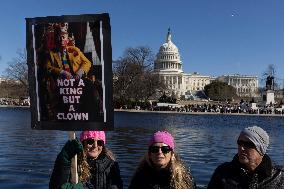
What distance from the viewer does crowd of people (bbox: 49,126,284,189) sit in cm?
420

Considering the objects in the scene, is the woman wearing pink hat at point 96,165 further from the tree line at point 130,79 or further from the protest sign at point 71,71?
the tree line at point 130,79

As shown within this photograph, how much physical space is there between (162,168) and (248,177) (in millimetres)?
790

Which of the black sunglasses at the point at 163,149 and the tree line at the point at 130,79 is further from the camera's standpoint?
the tree line at the point at 130,79

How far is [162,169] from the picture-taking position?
15.2 feet

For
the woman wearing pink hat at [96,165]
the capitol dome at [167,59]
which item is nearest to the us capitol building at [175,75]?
the capitol dome at [167,59]

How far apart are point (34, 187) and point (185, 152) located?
9310 millimetres

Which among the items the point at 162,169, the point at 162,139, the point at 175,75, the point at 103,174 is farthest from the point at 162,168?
the point at 175,75

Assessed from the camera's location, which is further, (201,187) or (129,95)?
(129,95)

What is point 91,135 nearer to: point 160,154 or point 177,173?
point 160,154

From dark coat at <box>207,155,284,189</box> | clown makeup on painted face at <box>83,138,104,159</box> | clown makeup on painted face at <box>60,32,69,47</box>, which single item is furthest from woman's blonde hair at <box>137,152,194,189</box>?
clown makeup on painted face at <box>60,32,69,47</box>

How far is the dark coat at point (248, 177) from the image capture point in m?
4.16

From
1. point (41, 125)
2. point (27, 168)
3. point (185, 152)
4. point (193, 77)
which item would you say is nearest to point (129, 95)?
point (185, 152)

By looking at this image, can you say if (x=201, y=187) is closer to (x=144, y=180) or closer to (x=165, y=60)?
(x=144, y=180)

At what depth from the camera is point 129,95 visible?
84875mm
